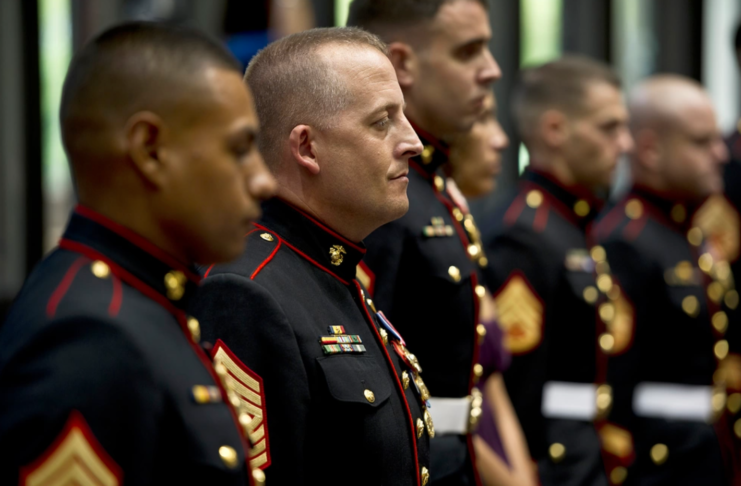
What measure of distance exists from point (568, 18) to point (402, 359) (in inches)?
233

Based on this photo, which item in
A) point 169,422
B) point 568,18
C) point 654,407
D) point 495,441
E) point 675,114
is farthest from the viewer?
point 568,18

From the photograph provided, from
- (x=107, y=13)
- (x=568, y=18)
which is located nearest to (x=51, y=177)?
(x=107, y=13)

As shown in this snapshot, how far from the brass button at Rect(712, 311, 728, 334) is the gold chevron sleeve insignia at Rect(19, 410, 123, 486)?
3.17 metres

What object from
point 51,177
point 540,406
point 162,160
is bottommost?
point 540,406

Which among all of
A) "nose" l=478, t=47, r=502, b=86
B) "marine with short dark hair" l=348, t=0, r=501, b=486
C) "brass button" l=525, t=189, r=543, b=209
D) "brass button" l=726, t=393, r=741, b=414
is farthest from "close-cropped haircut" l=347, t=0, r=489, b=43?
"brass button" l=726, t=393, r=741, b=414

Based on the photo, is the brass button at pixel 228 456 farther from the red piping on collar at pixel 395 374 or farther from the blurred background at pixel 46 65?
the blurred background at pixel 46 65

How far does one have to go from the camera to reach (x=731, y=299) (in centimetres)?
417

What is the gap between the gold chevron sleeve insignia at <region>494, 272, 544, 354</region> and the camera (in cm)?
323

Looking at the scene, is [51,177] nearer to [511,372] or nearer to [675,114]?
[511,372]

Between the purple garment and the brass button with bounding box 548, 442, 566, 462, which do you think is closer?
the purple garment

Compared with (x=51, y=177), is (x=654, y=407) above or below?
below

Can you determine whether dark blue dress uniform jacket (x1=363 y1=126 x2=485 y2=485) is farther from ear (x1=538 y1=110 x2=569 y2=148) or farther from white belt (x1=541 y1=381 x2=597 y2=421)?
ear (x1=538 y1=110 x2=569 y2=148)

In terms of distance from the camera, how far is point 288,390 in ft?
5.41

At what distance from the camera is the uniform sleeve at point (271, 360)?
164 cm
